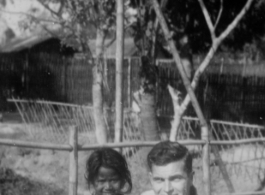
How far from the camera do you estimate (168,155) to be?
8.30 ft

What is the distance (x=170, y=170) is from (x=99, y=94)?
7384 mm

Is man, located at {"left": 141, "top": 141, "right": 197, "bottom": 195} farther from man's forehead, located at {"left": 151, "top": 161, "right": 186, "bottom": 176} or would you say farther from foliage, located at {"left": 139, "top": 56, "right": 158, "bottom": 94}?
foliage, located at {"left": 139, "top": 56, "right": 158, "bottom": 94}

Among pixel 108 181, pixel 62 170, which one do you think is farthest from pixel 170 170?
pixel 62 170

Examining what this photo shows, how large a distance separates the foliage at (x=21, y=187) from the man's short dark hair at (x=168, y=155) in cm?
452

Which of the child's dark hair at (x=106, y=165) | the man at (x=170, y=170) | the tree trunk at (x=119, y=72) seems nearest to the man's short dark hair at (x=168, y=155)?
the man at (x=170, y=170)

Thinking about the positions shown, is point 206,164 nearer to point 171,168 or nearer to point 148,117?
point 171,168

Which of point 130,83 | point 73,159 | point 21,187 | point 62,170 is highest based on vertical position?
point 73,159

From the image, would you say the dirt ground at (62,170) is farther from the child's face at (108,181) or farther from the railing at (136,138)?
the child's face at (108,181)

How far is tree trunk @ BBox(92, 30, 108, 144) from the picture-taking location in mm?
9438

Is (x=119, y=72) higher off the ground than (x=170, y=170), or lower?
higher

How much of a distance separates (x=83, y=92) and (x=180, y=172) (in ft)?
49.9

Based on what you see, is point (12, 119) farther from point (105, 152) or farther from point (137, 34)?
point (105, 152)

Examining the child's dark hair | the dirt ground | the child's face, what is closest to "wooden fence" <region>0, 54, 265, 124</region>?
the dirt ground

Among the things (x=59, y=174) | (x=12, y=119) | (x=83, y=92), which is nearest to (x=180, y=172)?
(x=59, y=174)
